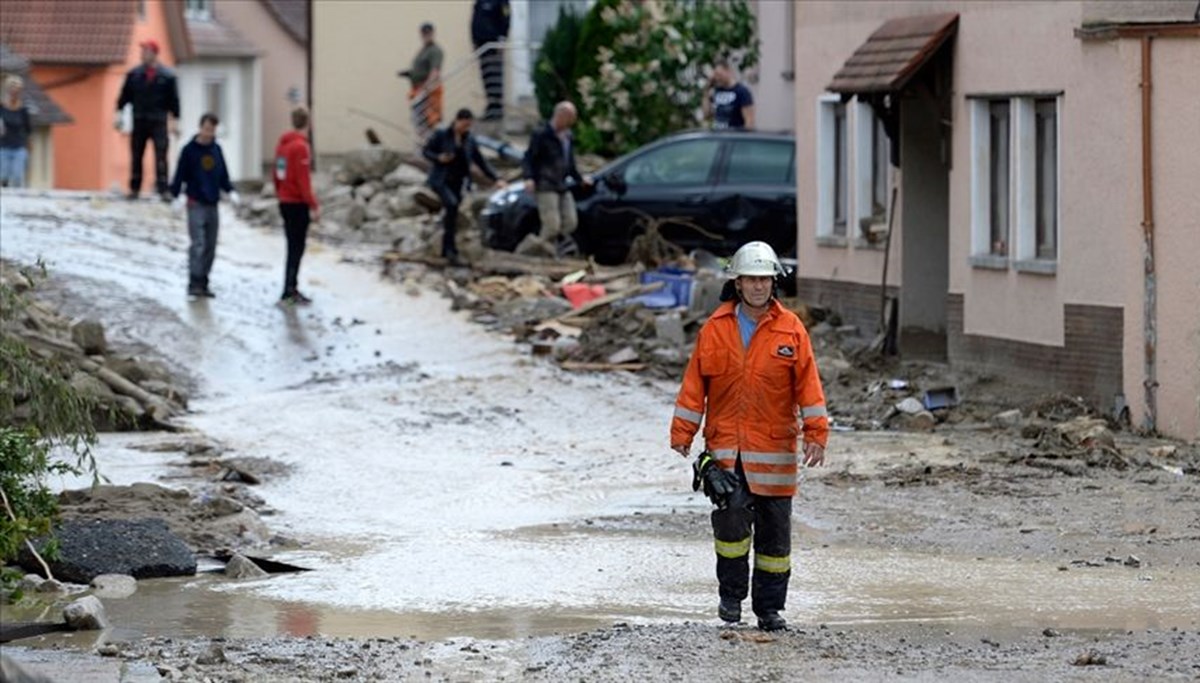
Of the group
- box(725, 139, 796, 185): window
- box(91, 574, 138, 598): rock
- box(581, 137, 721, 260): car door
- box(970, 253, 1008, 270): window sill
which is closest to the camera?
box(91, 574, 138, 598): rock

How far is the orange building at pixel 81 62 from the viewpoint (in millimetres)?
54281

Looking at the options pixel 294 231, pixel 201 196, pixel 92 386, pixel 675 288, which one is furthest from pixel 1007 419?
pixel 201 196

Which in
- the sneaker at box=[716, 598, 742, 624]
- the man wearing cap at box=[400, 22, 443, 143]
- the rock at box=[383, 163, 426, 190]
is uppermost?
the man wearing cap at box=[400, 22, 443, 143]

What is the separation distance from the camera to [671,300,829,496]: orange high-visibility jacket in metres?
9.79

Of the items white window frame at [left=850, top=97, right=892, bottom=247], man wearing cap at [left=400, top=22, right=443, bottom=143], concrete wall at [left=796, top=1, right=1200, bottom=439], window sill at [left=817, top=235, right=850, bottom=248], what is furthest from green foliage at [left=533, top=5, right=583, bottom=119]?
concrete wall at [left=796, top=1, right=1200, bottom=439]

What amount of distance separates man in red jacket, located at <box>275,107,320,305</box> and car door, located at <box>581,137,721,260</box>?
3.86m

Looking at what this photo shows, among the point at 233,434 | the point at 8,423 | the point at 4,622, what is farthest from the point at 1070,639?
the point at 233,434

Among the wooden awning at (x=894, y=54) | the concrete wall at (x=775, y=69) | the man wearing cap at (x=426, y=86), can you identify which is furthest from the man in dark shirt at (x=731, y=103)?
the man wearing cap at (x=426, y=86)

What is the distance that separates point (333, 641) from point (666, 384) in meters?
10.1

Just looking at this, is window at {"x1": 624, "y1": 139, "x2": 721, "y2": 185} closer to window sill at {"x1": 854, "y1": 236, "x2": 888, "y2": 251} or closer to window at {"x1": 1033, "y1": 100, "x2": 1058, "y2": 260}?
window sill at {"x1": 854, "y1": 236, "x2": 888, "y2": 251}

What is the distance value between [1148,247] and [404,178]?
63.5 feet

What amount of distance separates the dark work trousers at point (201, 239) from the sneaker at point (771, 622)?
14.3 m

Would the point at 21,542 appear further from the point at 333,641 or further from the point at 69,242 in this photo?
the point at 69,242

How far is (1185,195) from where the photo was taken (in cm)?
1550
